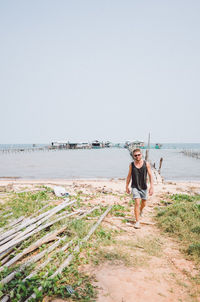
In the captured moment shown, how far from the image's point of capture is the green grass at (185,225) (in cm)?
466

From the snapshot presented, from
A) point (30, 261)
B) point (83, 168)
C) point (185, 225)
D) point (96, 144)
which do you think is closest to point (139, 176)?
point (185, 225)

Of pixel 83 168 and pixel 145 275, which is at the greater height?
pixel 145 275

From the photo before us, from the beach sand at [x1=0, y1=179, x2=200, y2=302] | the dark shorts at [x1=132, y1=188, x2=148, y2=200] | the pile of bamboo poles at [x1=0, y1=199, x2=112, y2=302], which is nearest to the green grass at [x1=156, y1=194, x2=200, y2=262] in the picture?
the beach sand at [x1=0, y1=179, x2=200, y2=302]

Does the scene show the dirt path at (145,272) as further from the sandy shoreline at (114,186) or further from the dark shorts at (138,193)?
the sandy shoreline at (114,186)

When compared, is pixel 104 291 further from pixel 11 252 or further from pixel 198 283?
pixel 11 252

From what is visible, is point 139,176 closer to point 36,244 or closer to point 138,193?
point 138,193

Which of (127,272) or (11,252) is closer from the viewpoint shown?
(127,272)

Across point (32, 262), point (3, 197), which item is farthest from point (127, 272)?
point (3, 197)

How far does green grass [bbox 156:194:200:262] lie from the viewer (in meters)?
4.66

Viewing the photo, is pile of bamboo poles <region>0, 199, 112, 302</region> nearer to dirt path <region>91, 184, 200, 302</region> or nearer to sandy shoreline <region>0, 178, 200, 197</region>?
dirt path <region>91, 184, 200, 302</region>

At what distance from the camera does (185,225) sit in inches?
228

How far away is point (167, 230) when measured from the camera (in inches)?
230

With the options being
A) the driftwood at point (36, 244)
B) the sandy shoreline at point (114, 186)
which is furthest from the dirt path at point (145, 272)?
the sandy shoreline at point (114, 186)

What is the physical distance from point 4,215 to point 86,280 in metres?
3.83
